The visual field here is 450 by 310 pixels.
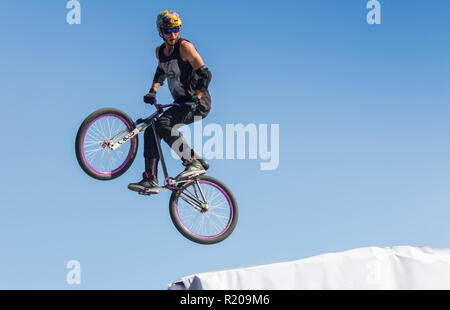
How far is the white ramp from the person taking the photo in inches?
277

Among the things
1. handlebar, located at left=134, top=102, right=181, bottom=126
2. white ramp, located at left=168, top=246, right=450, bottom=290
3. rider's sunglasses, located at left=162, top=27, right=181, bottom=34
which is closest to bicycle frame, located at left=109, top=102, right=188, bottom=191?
handlebar, located at left=134, top=102, right=181, bottom=126

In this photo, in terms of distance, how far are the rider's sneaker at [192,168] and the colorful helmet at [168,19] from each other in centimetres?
206

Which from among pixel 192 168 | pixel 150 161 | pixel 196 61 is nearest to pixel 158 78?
pixel 196 61

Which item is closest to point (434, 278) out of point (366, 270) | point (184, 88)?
point (366, 270)

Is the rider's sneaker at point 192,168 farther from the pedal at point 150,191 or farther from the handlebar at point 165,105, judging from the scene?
the handlebar at point 165,105

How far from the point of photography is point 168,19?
7875 mm

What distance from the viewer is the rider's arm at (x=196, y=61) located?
8.02 meters

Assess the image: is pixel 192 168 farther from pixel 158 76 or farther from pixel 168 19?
pixel 168 19

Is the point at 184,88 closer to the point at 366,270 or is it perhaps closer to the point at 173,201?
the point at 173,201

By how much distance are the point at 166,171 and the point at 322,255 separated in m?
2.71

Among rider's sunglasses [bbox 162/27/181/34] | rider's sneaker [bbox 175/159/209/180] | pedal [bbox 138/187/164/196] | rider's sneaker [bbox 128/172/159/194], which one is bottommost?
pedal [bbox 138/187/164/196]

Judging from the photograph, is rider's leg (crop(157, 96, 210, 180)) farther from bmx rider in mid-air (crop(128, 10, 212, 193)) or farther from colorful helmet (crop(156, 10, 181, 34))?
colorful helmet (crop(156, 10, 181, 34))

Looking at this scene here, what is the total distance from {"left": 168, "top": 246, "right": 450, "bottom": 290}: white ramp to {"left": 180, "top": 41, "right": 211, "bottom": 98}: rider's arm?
282cm
